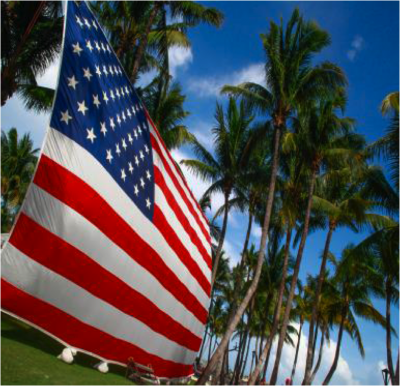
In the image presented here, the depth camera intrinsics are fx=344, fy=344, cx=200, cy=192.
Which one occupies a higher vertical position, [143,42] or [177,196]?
[143,42]

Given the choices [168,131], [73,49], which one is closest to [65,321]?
[73,49]

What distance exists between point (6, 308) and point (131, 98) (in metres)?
5.76

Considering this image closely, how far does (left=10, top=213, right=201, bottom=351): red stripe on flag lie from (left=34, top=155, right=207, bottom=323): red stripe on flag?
632mm

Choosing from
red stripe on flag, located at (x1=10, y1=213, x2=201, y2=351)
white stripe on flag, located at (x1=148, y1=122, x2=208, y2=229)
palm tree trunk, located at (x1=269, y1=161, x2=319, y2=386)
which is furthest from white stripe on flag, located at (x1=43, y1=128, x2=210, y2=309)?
palm tree trunk, located at (x1=269, y1=161, x2=319, y2=386)

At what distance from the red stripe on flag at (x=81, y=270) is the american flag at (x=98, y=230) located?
18 mm

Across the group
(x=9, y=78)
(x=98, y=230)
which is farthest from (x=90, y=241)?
(x=9, y=78)

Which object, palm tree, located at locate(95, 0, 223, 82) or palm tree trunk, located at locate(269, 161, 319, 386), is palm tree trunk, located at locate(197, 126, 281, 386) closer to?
palm tree trunk, located at locate(269, 161, 319, 386)

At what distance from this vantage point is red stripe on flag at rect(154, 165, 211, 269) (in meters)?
9.98

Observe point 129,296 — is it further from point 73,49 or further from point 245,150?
point 245,150

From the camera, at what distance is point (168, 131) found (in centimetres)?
1762

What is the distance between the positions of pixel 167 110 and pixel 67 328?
41.8ft

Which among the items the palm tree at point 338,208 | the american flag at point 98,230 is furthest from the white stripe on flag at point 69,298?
the palm tree at point 338,208

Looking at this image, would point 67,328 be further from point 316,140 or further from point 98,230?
point 316,140

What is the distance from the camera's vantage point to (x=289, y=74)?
47.6 feet
